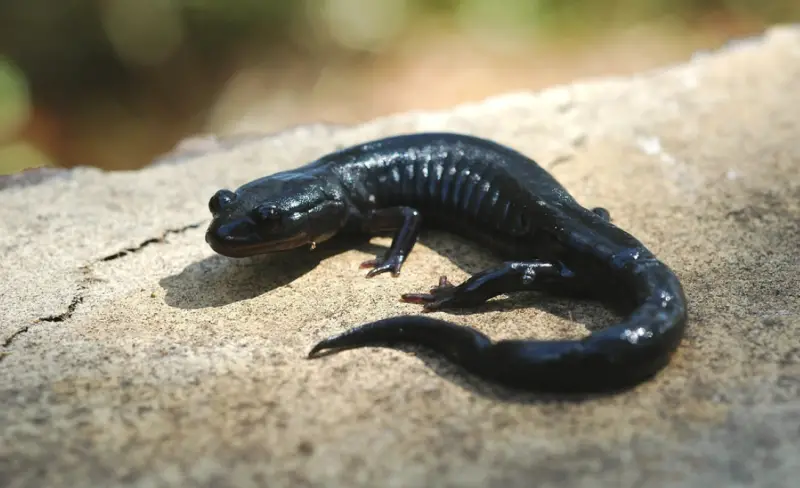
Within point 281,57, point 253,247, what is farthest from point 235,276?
point 281,57

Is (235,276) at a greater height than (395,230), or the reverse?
(395,230)

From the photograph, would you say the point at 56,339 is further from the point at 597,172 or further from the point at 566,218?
the point at 597,172

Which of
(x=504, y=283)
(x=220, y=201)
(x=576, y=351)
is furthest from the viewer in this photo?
(x=220, y=201)

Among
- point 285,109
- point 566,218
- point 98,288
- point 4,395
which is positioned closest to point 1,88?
point 285,109

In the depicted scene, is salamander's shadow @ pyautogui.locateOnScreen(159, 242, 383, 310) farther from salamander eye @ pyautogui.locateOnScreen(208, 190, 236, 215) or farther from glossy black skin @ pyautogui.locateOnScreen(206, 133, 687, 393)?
salamander eye @ pyautogui.locateOnScreen(208, 190, 236, 215)

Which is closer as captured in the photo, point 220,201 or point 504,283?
point 504,283

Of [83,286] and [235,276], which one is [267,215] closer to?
[235,276]

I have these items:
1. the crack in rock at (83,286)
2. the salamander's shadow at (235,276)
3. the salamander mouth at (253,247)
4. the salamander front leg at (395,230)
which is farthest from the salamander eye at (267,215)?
the crack in rock at (83,286)

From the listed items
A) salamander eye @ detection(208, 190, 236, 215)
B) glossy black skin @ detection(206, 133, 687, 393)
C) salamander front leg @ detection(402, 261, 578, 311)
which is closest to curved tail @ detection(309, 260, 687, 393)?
glossy black skin @ detection(206, 133, 687, 393)
